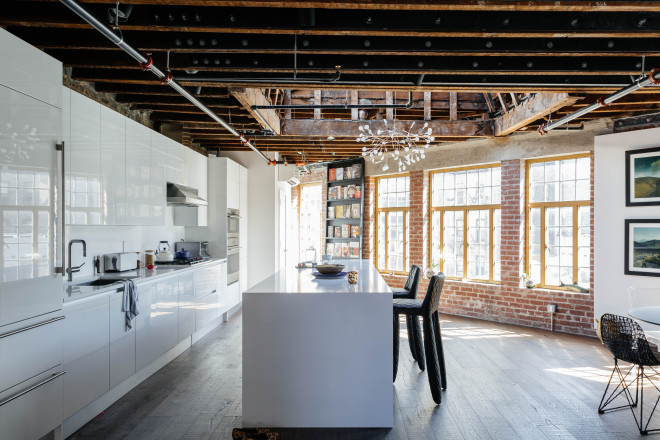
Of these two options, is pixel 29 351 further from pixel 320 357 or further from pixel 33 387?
pixel 320 357

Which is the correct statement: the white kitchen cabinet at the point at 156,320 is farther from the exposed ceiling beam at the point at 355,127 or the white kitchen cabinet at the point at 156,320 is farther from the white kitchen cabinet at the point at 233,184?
the exposed ceiling beam at the point at 355,127

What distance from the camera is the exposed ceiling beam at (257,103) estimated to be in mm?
4564

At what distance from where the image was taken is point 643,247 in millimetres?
5422

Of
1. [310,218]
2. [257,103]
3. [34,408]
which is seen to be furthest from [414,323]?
[310,218]

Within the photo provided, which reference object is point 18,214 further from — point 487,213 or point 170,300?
point 487,213

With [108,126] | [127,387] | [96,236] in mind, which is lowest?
[127,387]

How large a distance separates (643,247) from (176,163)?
6119 millimetres

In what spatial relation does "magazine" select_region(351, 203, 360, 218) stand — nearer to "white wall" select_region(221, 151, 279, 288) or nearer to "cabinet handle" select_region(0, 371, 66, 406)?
"white wall" select_region(221, 151, 279, 288)

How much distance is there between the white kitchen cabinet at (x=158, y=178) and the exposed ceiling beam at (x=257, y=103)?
1.19 metres

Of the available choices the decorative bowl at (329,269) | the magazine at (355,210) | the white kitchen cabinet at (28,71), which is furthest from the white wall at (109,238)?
the magazine at (355,210)

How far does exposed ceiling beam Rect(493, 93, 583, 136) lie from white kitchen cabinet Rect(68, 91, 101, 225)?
15.5 feet

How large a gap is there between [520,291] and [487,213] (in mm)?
1382

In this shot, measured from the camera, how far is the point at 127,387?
4.10 meters

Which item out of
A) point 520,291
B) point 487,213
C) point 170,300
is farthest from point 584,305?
point 170,300
